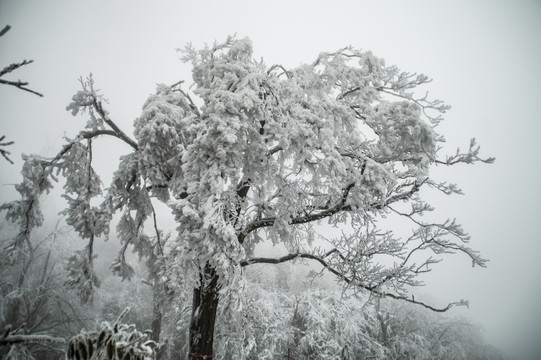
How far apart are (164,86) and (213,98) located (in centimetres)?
245

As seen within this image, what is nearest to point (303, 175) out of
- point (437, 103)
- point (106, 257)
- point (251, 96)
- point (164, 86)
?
point (251, 96)

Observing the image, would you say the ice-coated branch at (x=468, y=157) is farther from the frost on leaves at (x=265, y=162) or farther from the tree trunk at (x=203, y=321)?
the tree trunk at (x=203, y=321)

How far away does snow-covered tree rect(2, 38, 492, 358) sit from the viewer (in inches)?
145

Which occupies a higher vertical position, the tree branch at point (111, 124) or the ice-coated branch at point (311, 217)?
the tree branch at point (111, 124)

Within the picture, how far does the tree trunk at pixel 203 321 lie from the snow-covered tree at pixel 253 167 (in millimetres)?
24

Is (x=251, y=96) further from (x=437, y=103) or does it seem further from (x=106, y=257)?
(x=106, y=257)

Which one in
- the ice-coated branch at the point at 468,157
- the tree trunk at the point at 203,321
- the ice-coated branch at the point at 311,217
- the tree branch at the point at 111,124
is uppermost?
the tree branch at the point at 111,124

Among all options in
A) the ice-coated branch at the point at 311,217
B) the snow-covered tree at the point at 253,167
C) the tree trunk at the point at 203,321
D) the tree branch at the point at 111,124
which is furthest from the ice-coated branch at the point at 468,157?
the tree branch at the point at 111,124

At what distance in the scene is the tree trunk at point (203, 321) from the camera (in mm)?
5234

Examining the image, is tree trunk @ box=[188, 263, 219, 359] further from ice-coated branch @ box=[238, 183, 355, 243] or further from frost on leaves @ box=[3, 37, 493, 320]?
ice-coated branch @ box=[238, 183, 355, 243]

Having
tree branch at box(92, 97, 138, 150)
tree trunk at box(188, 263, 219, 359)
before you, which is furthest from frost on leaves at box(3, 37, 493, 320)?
tree trunk at box(188, 263, 219, 359)

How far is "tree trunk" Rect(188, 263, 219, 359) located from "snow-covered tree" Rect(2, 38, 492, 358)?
0.02 m

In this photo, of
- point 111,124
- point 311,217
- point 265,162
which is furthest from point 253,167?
point 111,124

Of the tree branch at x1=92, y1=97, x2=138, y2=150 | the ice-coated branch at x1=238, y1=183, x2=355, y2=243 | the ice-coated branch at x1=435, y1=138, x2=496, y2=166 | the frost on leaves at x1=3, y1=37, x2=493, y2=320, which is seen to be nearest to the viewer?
the frost on leaves at x1=3, y1=37, x2=493, y2=320
